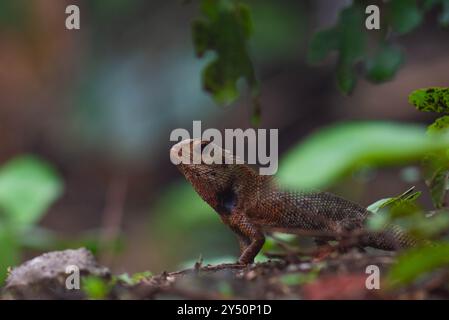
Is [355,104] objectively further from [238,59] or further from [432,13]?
[238,59]

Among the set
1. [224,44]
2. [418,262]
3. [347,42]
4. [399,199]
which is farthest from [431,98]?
[224,44]

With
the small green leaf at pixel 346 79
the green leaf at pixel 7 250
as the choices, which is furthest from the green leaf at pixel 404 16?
the green leaf at pixel 7 250

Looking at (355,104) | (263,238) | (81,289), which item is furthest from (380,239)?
(355,104)

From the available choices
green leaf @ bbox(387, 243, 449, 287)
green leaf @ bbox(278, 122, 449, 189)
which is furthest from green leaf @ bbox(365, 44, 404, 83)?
green leaf @ bbox(278, 122, 449, 189)

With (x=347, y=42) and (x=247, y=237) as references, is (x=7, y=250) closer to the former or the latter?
(x=247, y=237)

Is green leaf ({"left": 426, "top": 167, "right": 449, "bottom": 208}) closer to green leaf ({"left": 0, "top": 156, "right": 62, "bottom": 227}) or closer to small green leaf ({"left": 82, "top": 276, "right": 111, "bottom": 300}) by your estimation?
small green leaf ({"left": 82, "top": 276, "right": 111, "bottom": 300})
